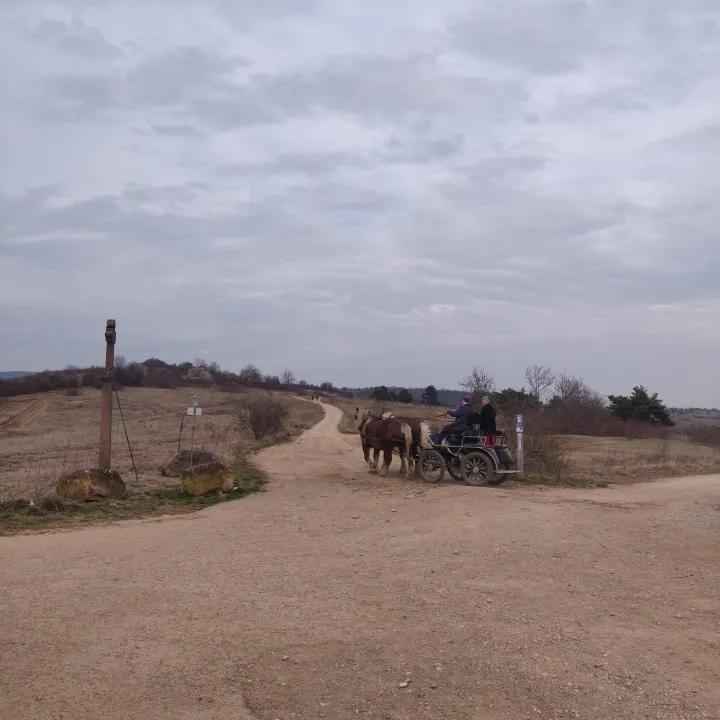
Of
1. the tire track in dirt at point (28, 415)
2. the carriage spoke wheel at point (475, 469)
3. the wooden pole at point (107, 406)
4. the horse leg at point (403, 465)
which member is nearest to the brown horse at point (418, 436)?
the horse leg at point (403, 465)

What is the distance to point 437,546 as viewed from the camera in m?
10.1

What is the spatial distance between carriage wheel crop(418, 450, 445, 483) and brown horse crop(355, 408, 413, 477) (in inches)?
15.4

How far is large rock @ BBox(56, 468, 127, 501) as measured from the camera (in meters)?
13.1

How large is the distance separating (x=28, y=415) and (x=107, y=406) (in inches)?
1565

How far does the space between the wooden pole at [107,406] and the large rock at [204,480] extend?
1.52m

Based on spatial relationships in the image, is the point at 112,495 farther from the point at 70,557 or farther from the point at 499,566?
the point at 499,566

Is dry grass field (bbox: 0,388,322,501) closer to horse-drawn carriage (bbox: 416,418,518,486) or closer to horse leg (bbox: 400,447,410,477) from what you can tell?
horse leg (bbox: 400,447,410,477)

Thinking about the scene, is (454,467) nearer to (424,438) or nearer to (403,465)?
(424,438)

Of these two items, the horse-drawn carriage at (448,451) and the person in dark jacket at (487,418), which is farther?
the horse-drawn carriage at (448,451)

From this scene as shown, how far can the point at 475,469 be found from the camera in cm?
1630

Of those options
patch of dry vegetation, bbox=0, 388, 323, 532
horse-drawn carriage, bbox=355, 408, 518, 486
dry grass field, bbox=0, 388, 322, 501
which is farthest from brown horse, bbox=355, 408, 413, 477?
dry grass field, bbox=0, 388, 322, 501

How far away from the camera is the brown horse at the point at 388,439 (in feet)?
56.4

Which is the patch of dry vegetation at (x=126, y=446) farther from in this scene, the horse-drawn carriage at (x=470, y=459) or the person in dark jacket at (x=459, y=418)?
the person in dark jacket at (x=459, y=418)

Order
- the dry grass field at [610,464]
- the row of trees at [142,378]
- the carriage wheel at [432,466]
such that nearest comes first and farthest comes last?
the carriage wheel at [432,466] < the dry grass field at [610,464] < the row of trees at [142,378]
